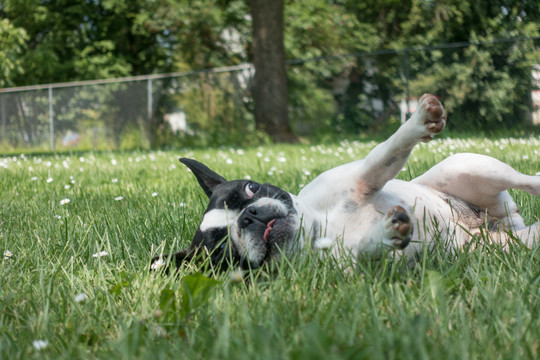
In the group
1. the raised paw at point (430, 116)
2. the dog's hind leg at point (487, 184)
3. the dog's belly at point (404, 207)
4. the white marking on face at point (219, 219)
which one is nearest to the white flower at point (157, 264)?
the white marking on face at point (219, 219)

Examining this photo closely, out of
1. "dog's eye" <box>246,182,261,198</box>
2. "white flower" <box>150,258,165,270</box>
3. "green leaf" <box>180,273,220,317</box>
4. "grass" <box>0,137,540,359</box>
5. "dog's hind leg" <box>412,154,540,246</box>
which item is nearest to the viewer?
"grass" <box>0,137,540,359</box>

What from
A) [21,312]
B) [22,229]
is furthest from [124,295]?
[22,229]

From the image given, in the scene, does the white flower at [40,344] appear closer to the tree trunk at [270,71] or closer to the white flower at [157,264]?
the white flower at [157,264]

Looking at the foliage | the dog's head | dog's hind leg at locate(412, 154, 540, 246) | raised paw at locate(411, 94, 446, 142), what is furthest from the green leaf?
the foliage

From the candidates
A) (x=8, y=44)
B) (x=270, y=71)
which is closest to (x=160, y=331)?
(x=270, y=71)

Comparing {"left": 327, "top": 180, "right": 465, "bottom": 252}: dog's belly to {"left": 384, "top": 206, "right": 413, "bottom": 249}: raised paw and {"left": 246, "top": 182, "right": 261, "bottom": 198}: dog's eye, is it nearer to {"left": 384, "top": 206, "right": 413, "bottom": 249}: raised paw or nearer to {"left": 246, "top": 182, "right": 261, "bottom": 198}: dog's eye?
{"left": 384, "top": 206, "right": 413, "bottom": 249}: raised paw

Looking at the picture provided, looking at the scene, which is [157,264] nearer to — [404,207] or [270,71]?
[404,207]

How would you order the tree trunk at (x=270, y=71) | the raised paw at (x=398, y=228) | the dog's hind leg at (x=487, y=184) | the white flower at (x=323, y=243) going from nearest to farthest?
the raised paw at (x=398, y=228) → the white flower at (x=323, y=243) → the dog's hind leg at (x=487, y=184) → the tree trunk at (x=270, y=71)

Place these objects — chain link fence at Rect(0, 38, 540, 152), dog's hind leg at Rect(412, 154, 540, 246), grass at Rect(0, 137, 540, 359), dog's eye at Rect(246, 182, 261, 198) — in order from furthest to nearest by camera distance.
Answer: chain link fence at Rect(0, 38, 540, 152) < dog's hind leg at Rect(412, 154, 540, 246) < dog's eye at Rect(246, 182, 261, 198) < grass at Rect(0, 137, 540, 359)

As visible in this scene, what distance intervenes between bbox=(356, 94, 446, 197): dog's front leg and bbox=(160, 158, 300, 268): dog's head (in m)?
0.33

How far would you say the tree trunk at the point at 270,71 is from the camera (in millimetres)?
12695

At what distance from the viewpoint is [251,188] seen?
2.19 m

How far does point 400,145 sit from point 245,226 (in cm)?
67

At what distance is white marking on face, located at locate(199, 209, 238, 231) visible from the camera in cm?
208
